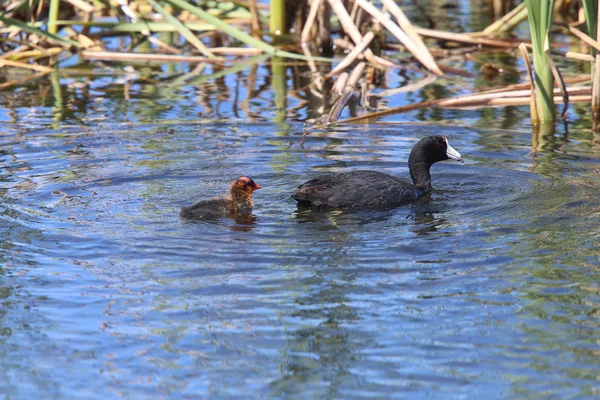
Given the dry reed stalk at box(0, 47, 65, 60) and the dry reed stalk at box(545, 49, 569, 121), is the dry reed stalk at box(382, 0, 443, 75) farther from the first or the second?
the dry reed stalk at box(0, 47, 65, 60)

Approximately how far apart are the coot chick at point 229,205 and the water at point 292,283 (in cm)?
13

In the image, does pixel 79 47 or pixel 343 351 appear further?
pixel 79 47

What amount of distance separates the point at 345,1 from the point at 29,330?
8.64m

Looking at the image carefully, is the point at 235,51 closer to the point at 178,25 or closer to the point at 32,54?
the point at 178,25

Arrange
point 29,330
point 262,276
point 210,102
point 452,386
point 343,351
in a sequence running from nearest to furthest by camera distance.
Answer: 1. point 452,386
2. point 343,351
3. point 29,330
4. point 262,276
5. point 210,102

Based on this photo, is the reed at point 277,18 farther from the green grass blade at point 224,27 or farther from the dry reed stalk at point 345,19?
the dry reed stalk at point 345,19

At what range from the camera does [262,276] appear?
207 inches

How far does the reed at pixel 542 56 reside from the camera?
8.36 metres

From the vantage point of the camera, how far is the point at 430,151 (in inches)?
297

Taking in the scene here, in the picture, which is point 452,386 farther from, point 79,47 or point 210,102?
point 79,47

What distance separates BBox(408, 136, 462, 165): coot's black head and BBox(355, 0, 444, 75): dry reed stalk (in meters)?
3.17

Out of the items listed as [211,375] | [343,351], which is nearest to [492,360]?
[343,351]

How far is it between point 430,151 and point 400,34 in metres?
3.28

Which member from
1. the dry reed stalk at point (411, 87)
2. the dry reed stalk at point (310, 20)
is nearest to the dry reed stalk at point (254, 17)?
the dry reed stalk at point (310, 20)
